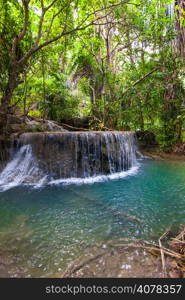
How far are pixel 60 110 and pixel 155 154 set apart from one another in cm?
581

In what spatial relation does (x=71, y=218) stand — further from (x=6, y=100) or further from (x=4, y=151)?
(x=6, y=100)

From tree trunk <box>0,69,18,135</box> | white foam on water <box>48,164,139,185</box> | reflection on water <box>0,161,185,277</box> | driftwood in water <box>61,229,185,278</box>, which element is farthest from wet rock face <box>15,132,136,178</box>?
driftwood in water <box>61,229,185,278</box>

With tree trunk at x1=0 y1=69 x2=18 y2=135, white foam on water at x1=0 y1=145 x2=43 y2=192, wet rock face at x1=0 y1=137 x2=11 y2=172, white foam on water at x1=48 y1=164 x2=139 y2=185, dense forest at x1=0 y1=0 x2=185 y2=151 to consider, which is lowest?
white foam on water at x1=48 y1=164 x2=139 y2=185

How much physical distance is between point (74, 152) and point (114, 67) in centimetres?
740

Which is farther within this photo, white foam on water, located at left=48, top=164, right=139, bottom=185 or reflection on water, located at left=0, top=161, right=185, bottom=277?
white foam on water, located at left=48, top=164, right=139, bottom=185

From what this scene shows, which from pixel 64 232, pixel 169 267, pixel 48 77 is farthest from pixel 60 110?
pixel 169 267

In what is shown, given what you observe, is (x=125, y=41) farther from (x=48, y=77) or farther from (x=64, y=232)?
(x=64, y=232)

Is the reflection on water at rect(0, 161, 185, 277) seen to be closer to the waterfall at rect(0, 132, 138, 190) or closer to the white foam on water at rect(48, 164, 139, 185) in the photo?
the white foam on water at rect(48, 164, 139, 185)

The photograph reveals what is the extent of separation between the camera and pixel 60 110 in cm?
977

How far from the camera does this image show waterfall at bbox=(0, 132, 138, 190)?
5426 mm

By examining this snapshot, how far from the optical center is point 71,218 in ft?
9.91

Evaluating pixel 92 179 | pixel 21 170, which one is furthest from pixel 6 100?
pixel 92 179

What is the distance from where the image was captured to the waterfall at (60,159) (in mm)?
5426

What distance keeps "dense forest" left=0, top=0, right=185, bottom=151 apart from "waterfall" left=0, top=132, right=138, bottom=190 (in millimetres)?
1112
